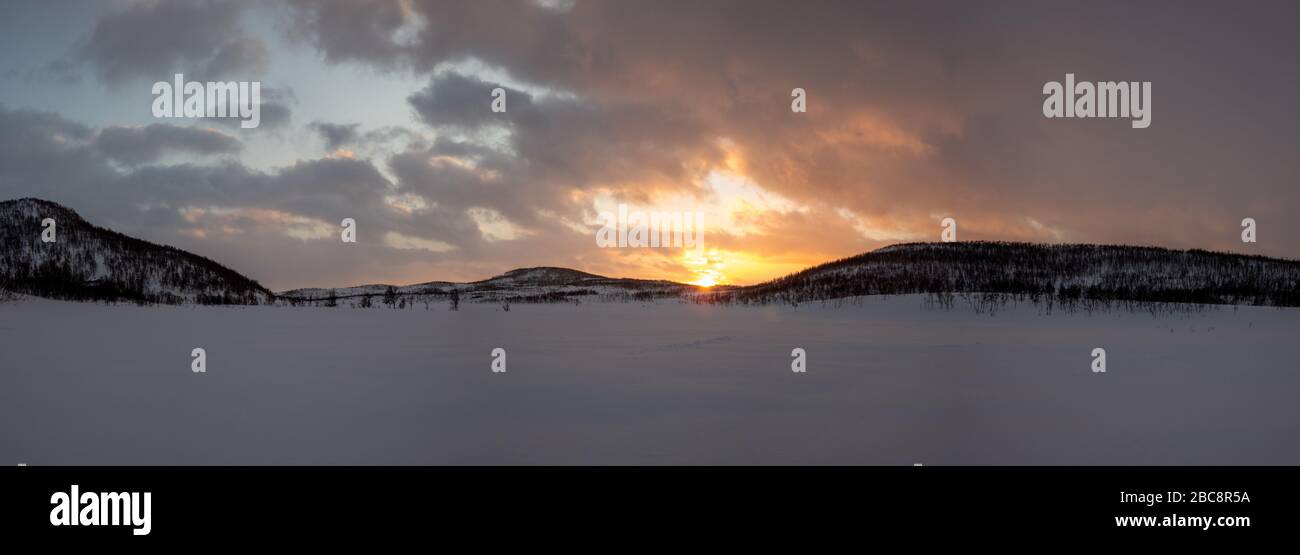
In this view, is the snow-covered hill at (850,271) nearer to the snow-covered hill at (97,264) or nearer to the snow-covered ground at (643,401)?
the snow-covered hill at (97,264)

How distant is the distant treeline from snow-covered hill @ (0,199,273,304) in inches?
1829

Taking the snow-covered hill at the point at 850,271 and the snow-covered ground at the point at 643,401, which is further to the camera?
the snow-covered hill at the point at 850,271

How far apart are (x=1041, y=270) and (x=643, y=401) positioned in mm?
65551

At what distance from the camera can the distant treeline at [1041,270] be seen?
5484 centimetres

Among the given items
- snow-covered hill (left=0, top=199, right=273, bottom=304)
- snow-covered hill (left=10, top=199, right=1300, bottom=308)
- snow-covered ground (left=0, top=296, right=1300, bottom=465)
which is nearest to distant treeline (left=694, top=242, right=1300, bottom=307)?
snow-covered hill (left=10, top=199, right=1300, bottom=308)

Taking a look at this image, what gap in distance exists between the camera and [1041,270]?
60531 mm

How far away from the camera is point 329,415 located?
7473 millimetres

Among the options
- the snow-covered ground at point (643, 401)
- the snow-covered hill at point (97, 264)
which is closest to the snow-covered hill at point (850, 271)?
the snow-covered hill at point (97, 264)

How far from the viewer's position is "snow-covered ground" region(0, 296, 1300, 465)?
6180 mm

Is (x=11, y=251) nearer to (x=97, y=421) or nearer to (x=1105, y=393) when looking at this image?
(x=97, y=421)

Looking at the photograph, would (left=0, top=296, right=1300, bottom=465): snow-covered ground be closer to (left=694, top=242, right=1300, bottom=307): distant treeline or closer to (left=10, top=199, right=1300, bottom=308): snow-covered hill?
(left=10, top=199, right=1300, bottom=308): snow-covered hill

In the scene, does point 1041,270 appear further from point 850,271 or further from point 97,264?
point 97,264

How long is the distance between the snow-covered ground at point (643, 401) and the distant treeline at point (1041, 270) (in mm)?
38322

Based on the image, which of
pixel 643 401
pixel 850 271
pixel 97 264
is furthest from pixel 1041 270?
pixel 97 264
